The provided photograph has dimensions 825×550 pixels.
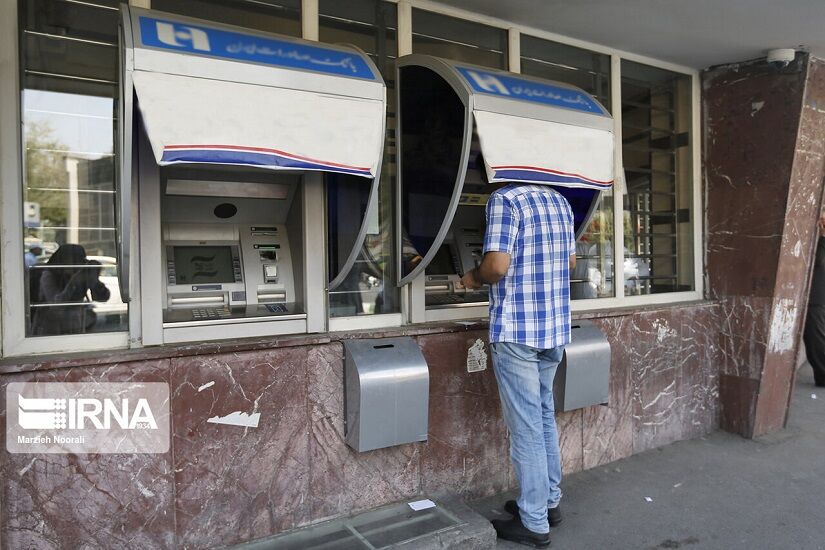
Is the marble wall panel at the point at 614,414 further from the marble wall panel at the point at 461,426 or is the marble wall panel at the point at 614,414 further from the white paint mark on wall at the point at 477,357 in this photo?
the white paint mark on wall at the point at 477,357

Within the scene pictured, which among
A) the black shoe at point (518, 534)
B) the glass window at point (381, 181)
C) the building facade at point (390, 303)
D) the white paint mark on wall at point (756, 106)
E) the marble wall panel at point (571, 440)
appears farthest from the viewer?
the white paint mark on wall at point (756, 106)

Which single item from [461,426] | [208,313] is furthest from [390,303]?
[208,313]

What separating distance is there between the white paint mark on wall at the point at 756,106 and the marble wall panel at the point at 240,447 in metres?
3.88

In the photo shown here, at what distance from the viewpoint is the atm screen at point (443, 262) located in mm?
3568

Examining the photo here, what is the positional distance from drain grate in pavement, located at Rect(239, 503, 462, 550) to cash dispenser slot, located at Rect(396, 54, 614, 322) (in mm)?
1050

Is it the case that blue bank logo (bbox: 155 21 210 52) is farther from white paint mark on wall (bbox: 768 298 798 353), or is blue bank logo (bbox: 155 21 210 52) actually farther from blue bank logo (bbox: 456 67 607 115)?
white paint mark on wall (bbox: 768 298 798 353)

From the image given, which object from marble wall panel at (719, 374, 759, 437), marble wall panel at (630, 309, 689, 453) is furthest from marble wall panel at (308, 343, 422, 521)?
marble wall panel at (719, 374, 759, 437)

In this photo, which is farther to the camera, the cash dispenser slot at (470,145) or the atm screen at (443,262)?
the atm screen at (443,262)

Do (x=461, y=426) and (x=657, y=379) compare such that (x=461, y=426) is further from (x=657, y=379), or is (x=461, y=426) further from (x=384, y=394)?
(x=657, y=379)

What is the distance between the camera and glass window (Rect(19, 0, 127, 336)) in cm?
247

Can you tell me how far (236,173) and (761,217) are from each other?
3.85 m

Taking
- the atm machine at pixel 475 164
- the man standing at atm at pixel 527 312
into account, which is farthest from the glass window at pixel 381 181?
the man standing at atm at pixel 527 312

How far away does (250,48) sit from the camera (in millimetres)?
2287

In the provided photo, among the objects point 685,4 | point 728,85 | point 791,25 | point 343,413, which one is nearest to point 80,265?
point 343,413
